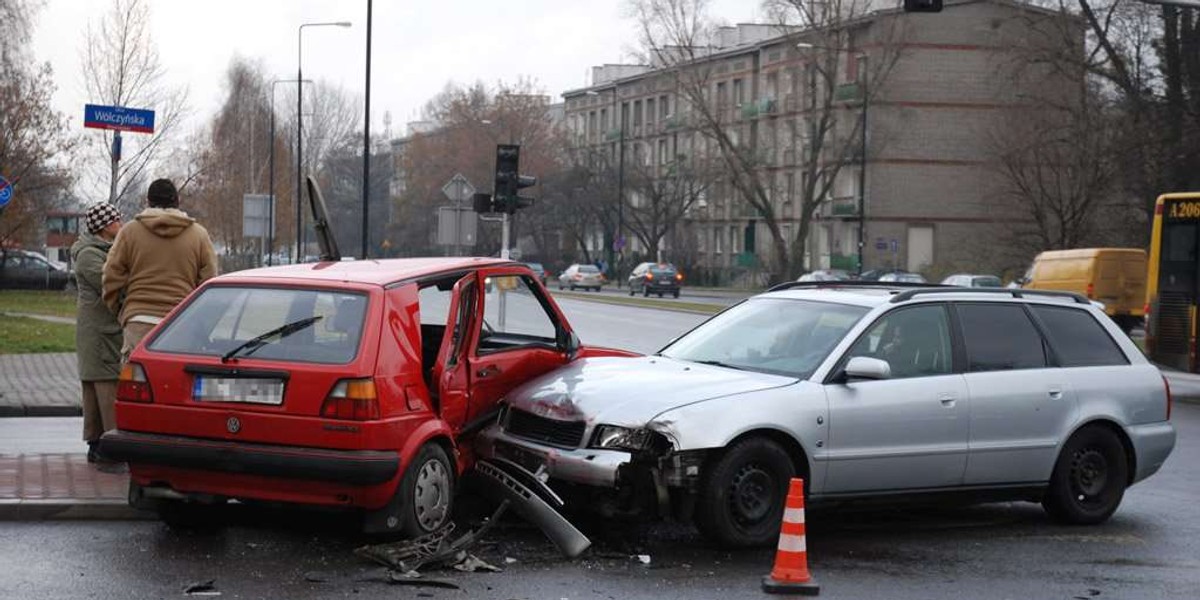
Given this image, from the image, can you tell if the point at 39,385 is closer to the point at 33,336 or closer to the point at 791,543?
the point at 33,336

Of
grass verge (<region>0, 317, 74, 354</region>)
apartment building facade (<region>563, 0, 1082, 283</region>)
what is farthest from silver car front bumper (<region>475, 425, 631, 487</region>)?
apartment building facade (<region>563, 0, 1082, 283</region>)

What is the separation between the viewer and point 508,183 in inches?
995

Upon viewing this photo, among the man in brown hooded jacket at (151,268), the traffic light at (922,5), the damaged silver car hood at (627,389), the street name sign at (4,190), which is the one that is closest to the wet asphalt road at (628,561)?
the damaged silver car hood at (627,389)

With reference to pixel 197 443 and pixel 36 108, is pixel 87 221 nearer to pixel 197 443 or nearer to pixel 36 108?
pixel 197 443

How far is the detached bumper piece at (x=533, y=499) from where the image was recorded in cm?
827

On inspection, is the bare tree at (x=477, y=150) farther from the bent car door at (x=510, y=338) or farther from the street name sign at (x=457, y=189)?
the bent car door at (x=510, y=338)

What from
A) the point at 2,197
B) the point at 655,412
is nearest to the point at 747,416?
the point at 655,412

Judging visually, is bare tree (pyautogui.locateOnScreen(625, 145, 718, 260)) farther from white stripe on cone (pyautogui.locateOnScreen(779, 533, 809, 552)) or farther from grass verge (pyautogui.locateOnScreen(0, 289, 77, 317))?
white stripe on cone (pyautogui.locateOnScreen(779, 533, 809, 552))

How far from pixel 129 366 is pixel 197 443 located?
668 millimetres

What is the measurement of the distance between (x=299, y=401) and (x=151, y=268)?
2738mm

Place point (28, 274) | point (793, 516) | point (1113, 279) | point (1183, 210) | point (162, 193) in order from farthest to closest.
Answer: point (28, 274)
point (1113, 279)
point (1183, 210)
point (162, 193)
point (793, 516)

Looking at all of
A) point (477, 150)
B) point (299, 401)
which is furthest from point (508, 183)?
point (477, 150)

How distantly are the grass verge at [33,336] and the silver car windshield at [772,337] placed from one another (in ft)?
51.1

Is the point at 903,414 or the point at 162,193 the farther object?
the point at 162,193
